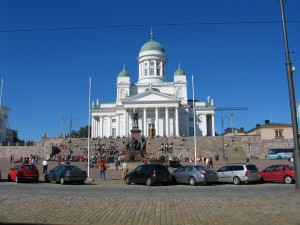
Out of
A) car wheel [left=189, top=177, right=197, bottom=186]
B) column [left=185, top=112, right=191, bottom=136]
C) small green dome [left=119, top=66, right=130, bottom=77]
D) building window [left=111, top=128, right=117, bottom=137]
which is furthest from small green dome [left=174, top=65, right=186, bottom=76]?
car wheel [left=189, top=177, right=197, bottom=186]

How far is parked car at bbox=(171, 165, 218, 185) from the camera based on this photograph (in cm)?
2339

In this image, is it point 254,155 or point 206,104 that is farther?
point 206,104

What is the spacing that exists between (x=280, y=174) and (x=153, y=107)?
214 ft

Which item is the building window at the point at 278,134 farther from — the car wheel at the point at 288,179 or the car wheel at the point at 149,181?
the car wheel at the point at 149,181

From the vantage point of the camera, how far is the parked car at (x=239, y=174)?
2433cm

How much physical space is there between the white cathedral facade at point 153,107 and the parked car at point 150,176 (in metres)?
63.8

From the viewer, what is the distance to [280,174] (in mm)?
24688

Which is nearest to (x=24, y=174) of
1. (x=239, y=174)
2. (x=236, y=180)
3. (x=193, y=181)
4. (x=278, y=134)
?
(x=193, y=181)

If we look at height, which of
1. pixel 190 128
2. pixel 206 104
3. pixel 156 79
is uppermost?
pixel 156 79

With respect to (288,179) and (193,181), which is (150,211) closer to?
(193,181)

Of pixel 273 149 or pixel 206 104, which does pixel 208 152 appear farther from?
pixel 206 104

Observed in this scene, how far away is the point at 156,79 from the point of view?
101 metres

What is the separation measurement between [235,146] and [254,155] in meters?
4.37

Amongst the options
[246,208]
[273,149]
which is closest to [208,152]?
[273,149]
